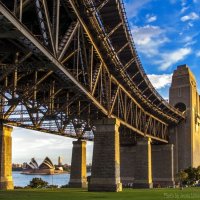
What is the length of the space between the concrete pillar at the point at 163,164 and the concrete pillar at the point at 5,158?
57.1m

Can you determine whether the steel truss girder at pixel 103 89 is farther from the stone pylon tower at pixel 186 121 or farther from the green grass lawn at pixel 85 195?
the stone pylon tower at pixel 186 121

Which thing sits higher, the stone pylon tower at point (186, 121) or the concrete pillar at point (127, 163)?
the stone pylon tower at point (186, 121)

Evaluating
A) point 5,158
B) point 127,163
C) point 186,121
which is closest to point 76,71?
point 5,158

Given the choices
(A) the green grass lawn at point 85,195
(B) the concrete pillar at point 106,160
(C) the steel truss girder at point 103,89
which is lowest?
(A) the green grass lawn at point 85,195

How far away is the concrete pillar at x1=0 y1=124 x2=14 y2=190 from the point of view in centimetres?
5797

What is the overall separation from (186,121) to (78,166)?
47271 millimetres

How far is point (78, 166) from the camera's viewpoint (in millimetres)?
81562

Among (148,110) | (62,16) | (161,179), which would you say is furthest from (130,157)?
(62,16)

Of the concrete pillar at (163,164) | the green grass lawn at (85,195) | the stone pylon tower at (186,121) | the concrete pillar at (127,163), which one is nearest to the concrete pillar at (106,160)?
the green grass lawn at (85,195)

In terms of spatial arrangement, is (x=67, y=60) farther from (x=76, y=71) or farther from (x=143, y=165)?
(x=143, y=165)

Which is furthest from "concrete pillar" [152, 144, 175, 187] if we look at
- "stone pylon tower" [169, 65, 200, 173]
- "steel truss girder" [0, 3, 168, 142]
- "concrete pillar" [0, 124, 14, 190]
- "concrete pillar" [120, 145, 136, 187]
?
"concrete pillar" [0, 124, 14, 190]

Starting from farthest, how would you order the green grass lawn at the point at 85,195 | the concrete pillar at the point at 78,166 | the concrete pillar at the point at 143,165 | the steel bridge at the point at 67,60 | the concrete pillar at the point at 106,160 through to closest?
the concrete pillar at the point at 143,165 → the concrete pillar at the point at 78,166 → the concrete pillar at the point at 106,160 → the green grass lawn at the point at 85,195 → the steel bridge at the point at 67,60

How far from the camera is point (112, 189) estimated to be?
166 feet

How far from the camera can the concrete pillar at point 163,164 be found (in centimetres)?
10863
